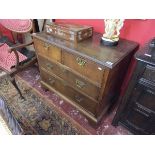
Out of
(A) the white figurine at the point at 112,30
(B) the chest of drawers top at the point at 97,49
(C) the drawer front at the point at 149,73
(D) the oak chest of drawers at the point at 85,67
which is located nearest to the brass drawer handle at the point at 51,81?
(D) the oak chest of drawers at the point at 85,67

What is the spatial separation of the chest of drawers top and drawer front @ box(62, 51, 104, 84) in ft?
0.16

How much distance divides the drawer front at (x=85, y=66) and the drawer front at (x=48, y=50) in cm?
8

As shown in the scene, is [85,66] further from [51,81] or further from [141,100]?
[51,81]

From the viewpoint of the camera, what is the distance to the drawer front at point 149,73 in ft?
3.24

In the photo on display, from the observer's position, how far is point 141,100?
1.21m

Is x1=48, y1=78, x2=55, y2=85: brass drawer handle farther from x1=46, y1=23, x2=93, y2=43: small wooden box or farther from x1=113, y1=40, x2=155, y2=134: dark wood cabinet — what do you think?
x1=113, y1=40, x2=155, y2=134: dark wood cabinet

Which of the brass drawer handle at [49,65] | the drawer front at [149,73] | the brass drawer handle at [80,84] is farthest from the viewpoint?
the brass drawer handle at [49,65]

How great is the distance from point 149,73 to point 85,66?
1.59ft

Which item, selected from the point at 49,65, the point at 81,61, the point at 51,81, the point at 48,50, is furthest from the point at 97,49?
the point at 51,81

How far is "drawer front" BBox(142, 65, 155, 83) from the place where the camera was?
3.24 ft

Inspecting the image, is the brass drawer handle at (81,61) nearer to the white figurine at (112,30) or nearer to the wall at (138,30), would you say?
the white figurine at (112,30)

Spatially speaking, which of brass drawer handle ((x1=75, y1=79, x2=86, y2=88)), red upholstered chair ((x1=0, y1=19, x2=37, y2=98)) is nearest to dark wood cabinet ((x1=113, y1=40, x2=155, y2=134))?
brass drawer handle ((x1=75, y1=79, x2=86, y2=88))
